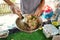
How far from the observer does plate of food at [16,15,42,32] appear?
4.10 ft

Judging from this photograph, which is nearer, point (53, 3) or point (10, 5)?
point (10, 5)

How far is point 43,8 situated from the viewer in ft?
4.39

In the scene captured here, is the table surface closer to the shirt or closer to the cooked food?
the cooked food

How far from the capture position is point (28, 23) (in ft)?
4.10

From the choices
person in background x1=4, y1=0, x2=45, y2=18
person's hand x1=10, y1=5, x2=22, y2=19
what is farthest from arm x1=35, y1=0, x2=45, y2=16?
person's hand x1=10, y1=5, x2=22, y2=19

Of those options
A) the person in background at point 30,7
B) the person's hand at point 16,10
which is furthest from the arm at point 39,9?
the person's hand at point 16,10

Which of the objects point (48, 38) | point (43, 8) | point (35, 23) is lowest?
point (48, 38)

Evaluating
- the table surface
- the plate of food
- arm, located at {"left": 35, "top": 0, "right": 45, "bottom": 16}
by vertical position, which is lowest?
the table surface

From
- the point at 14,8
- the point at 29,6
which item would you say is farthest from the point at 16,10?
the point at 29,6

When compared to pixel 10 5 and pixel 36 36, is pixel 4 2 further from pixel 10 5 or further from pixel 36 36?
pixel 36 36

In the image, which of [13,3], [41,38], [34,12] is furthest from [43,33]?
[13,3]

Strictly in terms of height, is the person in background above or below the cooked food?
above

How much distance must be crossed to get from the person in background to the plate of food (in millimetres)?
51

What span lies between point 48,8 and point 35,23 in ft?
0.62
